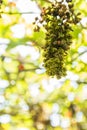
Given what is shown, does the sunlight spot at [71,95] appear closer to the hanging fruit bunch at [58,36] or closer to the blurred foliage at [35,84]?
the blurred foliage at [35,84]

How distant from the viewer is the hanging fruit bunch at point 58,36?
8.32 ft

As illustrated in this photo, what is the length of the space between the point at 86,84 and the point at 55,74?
2757 mm

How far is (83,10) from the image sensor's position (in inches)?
147

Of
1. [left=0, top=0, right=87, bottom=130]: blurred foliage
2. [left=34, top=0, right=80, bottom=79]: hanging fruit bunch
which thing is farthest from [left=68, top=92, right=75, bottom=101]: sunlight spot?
[left=34, top=0, right=80, bottom=79]: hanging fruit bunch

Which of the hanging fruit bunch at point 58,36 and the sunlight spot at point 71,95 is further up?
the sunlight spot at point 71,95

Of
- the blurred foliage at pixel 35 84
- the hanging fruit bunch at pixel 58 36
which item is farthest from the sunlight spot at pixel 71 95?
the hanging fruit bunch at pixel 58 36

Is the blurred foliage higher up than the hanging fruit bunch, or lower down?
higher up

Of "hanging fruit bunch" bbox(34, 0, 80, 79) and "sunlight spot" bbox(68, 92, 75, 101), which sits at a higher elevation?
"sunlight spot" bbox(68, 92, 75, 101)

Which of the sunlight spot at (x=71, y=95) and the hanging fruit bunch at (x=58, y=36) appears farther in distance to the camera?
the sunlight spot at (x=71, y=95)

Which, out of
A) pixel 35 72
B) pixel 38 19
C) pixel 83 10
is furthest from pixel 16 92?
pixel 38 19

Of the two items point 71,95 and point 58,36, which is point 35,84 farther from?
point 58,36

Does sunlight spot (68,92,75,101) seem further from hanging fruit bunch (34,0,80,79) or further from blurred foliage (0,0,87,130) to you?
hanging fruit bunch (34,0,80,79)

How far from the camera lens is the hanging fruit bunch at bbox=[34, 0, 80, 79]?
2.54 meters

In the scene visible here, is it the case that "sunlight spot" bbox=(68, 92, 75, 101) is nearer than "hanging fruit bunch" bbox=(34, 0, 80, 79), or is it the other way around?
"hanging fruit bunch" bbox=(34, 0, 80, 79)
